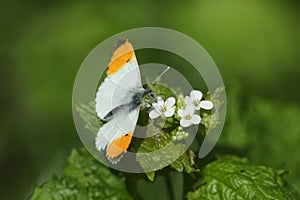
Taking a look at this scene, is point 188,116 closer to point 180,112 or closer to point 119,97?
point 180,112

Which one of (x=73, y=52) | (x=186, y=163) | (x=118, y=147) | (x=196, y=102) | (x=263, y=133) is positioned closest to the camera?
(x=118, y=147)

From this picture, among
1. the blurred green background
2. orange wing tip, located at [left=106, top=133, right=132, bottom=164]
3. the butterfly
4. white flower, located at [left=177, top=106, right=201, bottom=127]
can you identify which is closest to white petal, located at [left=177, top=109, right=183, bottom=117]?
→ white flower, located at [left=177, top=106, right=201, bottom=127]

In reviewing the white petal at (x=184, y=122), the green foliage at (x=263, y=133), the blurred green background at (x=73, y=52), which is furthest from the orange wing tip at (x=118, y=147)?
the blurred green background at (x=73, y=52)

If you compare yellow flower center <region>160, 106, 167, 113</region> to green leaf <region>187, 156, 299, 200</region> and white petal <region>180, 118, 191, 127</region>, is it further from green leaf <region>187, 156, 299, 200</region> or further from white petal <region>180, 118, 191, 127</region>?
green leaf <region>187, 156, 299, 200</region>

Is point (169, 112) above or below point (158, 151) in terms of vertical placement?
above

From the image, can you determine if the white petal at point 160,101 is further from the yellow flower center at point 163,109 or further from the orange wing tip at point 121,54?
the orange wing tip at point 121,54

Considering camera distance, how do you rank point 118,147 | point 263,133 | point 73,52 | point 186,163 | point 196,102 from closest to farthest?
point 118,147 < point 186,163 < point 196,102 < point 263,133 < point 73,52

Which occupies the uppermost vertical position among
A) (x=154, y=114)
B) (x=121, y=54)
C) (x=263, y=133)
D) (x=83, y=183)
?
(x=121, y=54)

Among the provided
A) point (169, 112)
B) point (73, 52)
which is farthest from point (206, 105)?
point (73, 52)
